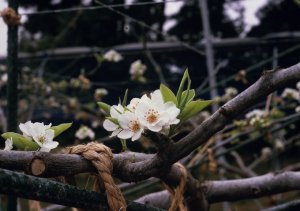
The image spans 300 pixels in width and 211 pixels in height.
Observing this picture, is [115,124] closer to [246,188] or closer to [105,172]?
[105,172]

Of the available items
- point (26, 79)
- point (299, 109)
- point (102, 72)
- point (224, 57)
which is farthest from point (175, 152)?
point (102, 72)

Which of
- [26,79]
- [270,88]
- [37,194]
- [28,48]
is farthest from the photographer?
[28,48]

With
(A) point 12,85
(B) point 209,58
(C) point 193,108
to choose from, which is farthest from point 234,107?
(B) point 209,58

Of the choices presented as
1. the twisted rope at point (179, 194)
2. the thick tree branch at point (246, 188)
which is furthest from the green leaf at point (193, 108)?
the thick tree branch at point (246, 188)

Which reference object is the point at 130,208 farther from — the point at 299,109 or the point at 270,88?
the point at 299,109

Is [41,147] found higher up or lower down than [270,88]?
lower down

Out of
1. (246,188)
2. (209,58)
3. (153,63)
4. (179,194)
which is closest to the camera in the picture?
(179,194)
